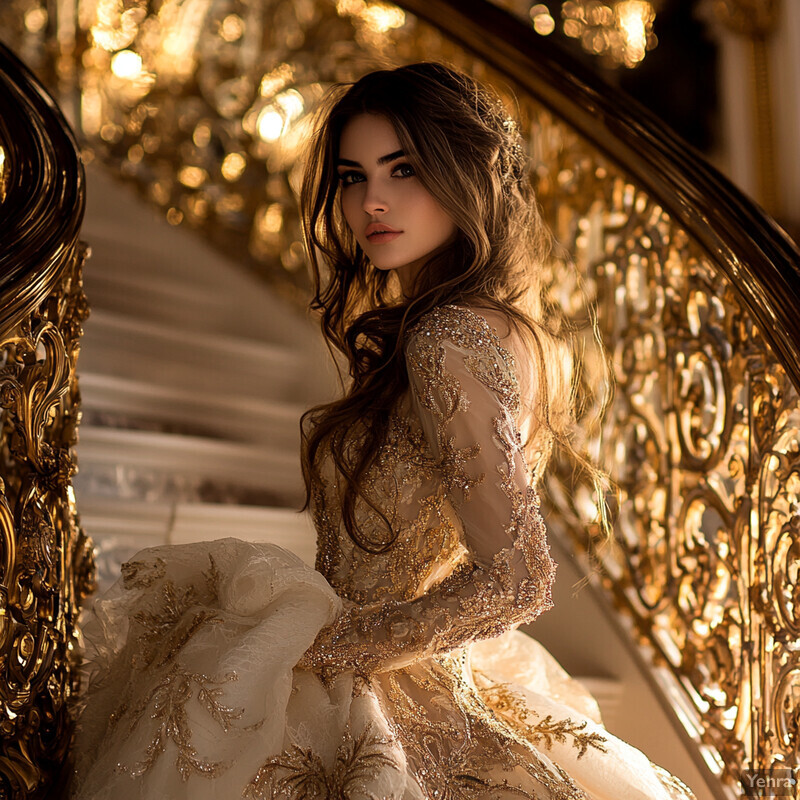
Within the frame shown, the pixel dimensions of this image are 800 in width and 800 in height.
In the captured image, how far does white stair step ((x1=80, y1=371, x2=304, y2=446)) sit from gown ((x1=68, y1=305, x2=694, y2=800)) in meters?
2.00

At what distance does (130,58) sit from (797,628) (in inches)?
167

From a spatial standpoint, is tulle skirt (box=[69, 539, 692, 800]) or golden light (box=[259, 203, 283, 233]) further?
golden light (box=[259, 203, 283, 233])

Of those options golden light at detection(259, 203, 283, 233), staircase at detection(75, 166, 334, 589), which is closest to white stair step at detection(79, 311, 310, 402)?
staircase at detection(75, 166, 334, 589)

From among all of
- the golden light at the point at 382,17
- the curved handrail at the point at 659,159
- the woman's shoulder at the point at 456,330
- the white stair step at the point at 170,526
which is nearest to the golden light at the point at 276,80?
the golden light at the point at 382,17

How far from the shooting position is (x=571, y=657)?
9.60 feet

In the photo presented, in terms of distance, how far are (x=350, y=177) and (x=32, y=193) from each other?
615mm

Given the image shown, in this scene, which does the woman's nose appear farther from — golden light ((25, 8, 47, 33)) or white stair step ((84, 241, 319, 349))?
golden light ((25, 8, 47, 33))

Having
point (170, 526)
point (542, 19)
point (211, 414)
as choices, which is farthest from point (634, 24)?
point (170, 526)

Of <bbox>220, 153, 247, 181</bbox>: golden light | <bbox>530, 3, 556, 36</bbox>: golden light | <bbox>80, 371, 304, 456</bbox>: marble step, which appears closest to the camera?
<bbox>80, 371, 304, 456</bbox>: marble step

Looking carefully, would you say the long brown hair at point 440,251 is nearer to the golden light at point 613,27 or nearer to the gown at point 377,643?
the gown at point 377,643

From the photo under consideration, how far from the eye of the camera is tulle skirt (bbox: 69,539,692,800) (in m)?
1.44

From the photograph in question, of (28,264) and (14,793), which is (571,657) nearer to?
(14,793)

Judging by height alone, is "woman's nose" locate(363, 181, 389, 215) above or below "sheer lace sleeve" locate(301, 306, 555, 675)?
above

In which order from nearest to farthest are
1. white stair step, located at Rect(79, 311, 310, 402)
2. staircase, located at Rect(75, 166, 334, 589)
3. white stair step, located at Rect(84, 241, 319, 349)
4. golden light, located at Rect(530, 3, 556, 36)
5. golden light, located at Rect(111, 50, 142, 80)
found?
staircase, located at Rect(75, 166, 334, 589)
white stair step, located at Rect(79, 311, 310, 402)
white stair step, located at Rect(84, 241, 319, 349)
golden light, located at Rect(111, 50, 142, 80)
golden light, located at Rect(530, 3, 556, 36)
